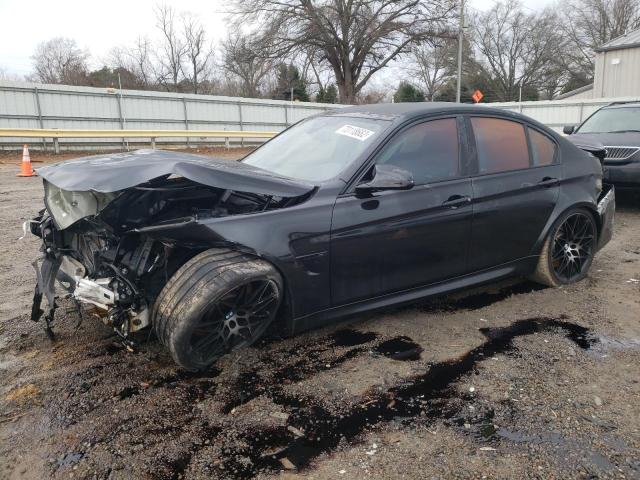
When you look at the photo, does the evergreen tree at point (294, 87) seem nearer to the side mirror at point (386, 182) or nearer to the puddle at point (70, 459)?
the side mirror at point (386, 182)

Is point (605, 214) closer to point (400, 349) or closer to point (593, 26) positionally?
point (400, 349)

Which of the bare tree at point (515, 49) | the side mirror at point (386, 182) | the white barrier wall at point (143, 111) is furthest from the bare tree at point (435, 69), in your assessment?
the side mirror at point (386, 182)

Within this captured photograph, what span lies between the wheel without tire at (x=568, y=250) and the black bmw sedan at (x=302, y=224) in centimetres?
7

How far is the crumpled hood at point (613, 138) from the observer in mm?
7854

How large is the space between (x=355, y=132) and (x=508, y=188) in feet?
4.34

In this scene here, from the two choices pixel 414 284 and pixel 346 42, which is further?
pixel 346 42

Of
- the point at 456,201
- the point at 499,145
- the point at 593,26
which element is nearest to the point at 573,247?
the point at 499,145

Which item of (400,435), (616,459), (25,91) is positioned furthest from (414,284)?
(25,91)

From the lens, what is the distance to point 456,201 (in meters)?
3.80

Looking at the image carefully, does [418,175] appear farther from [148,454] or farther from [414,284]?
[148,454]

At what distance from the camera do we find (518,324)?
Answer: 3.92 meters

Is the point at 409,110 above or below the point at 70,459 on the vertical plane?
above

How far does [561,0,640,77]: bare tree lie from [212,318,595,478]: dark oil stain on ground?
60239mm

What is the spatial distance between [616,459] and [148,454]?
2144 millimetres
